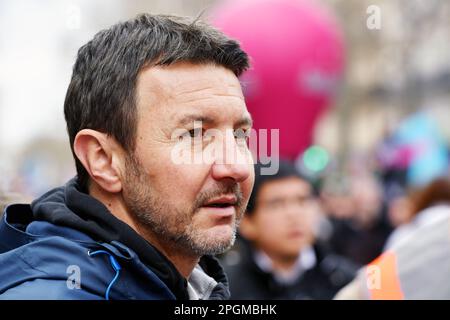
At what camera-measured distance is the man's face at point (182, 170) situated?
7.57ft

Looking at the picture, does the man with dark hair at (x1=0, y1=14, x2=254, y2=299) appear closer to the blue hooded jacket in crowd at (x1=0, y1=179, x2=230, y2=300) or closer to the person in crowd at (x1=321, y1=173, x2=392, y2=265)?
the blue hooded jacket in crowd at (x1=0, y1=179, x2=230, y2=300)

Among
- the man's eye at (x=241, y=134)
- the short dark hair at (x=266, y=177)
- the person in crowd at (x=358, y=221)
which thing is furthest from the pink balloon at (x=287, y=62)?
the man's eye at (x=241, y=134)

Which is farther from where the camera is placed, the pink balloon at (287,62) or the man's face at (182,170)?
the pink balloon at (287,62)

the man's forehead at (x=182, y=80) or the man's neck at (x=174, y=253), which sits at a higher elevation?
the man's forehead at (x=182, y=80)

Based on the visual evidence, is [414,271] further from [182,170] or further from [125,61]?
[125,61]

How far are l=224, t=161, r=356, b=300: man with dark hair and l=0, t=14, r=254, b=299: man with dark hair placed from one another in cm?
276

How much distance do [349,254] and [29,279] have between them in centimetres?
715

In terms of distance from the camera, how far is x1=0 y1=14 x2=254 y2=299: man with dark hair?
2.25m

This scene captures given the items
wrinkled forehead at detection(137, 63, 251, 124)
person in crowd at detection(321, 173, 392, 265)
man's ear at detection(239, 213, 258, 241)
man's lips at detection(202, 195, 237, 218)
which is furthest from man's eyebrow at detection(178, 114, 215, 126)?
person in crowd at detection(321, 173, 392, 265)

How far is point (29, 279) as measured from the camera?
2.14 meters

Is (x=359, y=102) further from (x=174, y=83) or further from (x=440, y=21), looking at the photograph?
(x=174, y=83)

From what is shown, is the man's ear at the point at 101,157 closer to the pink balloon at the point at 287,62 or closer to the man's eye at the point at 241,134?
the man's eye at the point at 241,134

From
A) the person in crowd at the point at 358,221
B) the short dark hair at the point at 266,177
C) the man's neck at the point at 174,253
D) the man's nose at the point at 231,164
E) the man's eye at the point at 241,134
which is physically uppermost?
the man's eye at the point at 241,134
